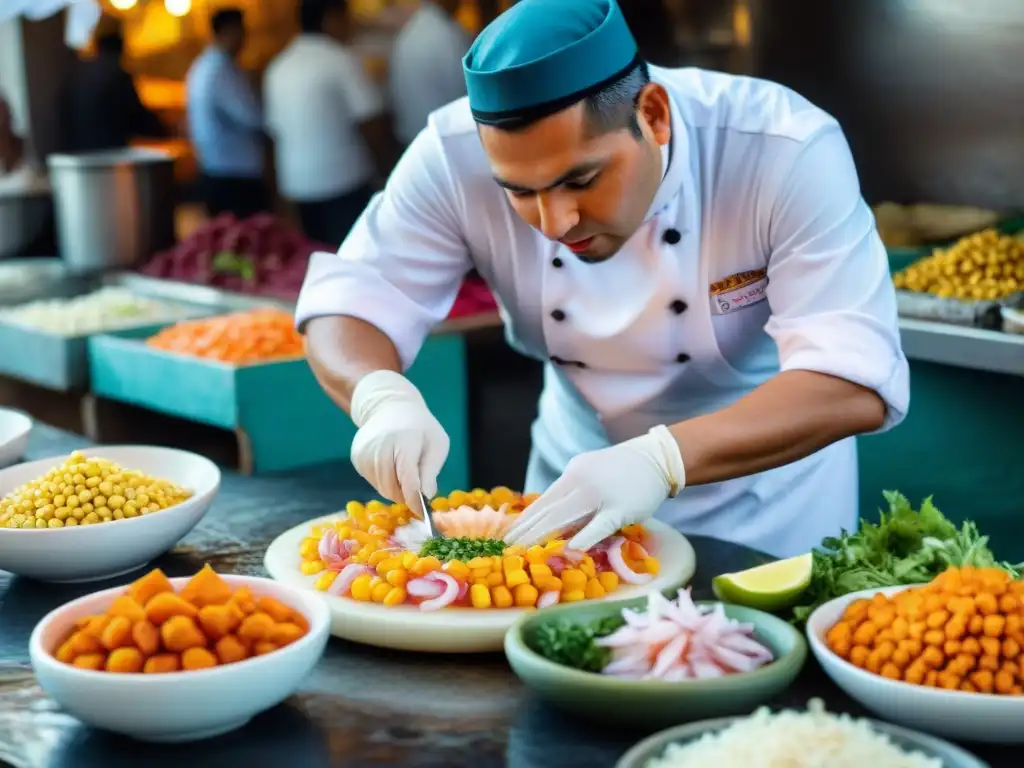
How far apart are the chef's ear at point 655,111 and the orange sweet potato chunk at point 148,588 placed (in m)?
1.02

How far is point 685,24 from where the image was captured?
5113 millimetres

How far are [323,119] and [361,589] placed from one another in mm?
5539

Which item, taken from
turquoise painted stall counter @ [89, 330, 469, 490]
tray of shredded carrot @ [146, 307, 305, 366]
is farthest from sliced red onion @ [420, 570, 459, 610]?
tray of shredded carrot @ [146, 307, 305, 366]

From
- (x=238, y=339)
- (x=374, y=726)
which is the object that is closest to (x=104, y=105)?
→ (x=238, y=339)

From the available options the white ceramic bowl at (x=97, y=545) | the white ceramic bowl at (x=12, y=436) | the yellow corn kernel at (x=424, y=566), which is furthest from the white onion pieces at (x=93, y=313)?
the yellow corn kernel at (x=424, y=566)

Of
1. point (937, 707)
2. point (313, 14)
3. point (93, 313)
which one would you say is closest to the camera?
point (937, 707)

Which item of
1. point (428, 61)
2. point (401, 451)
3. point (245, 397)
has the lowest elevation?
point (245, 397)

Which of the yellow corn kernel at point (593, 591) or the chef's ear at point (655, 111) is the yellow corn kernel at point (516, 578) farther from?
the chef's ear at point (655, 111)

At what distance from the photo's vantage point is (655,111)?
2078 millimetres

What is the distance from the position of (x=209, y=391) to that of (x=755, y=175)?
1743 millimetres

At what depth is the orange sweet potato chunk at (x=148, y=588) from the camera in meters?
1.50

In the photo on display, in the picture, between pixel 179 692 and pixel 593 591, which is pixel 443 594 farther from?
pixel 179 692

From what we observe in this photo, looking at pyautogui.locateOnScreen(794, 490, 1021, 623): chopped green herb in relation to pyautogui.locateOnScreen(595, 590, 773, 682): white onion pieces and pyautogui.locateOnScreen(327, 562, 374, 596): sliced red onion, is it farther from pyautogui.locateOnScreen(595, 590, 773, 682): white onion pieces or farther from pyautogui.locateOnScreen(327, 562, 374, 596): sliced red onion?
pyautogui.locateOnScreen(327, 562, 374, 596): sliced red onion

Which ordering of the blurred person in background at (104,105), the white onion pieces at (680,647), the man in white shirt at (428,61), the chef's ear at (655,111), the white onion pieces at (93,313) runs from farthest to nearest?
the man in white shirt at (428,61) < the blurred person in background at (104,105) < the white onion pieces at (93,313) < the chef's ear at (655,111) < the white onion pieces at (680,647)
